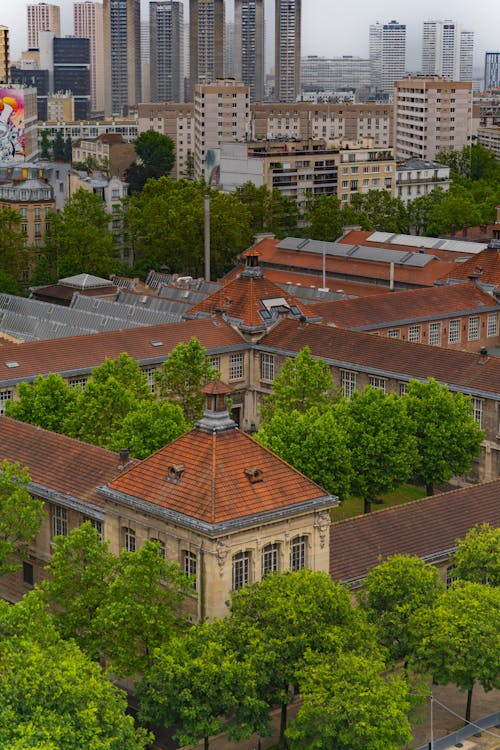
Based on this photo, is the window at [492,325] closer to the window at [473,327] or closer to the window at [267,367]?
the window at [473,327]

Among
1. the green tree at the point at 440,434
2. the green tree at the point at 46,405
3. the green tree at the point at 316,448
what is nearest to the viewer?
the green tree at the point at 316,448

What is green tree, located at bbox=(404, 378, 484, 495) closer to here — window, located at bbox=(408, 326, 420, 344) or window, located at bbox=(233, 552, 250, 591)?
window, located at bbox=(233, 552, 250, 591)

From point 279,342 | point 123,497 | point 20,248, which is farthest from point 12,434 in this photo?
point 20,248

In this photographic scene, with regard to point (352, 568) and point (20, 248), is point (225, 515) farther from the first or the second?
point (20, 248)

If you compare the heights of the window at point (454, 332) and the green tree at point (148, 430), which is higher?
the green tree at point (148, 430)

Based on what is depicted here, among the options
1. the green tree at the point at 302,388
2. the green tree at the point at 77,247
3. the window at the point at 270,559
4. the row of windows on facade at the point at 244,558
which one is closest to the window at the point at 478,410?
the green tree at the point at 302,388

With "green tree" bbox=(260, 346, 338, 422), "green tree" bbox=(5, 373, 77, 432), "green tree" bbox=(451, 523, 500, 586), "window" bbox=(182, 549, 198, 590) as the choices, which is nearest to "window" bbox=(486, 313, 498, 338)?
"green tree" bbox=(260, 346, 338, 422)

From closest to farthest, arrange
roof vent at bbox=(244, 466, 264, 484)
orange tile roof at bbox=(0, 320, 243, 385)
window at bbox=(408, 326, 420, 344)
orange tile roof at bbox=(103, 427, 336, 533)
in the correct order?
orange tile roof at bbox=(103, 427, 336, 533)
roof vent at bbox=(244, 466, 264, 484)
orange tile roof at bbox=(0, 320, 243, 385)
window at bbox=(408, 326, 420, 344)
